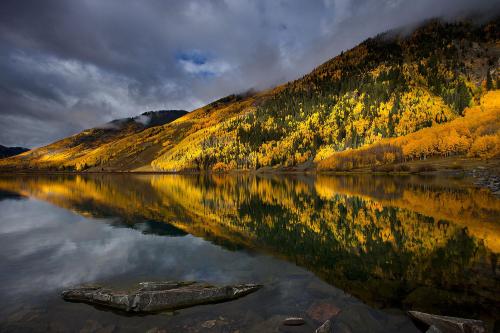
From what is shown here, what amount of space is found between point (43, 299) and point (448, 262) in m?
23.5

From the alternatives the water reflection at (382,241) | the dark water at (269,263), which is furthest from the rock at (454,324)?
the water reflection at (382,241)

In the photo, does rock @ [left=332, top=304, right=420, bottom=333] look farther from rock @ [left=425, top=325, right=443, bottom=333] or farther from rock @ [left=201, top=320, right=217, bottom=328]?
rock @ [left=201, top=320, right=217, bottom=328]

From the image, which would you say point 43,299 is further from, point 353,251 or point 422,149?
point 422,149

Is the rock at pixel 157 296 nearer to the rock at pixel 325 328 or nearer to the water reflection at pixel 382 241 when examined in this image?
the rock at pixel 325 328

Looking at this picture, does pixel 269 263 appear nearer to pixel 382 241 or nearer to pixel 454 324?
pixel 382 241

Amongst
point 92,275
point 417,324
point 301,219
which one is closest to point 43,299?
point 92,275

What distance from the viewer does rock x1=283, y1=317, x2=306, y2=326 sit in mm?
12259

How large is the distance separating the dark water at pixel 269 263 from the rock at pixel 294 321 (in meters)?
0.29

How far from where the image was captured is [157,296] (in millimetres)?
14039

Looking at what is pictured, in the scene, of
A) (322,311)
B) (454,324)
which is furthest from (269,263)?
(454,324)

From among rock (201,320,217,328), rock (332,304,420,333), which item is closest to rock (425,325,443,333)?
rock (332,304,420,333)

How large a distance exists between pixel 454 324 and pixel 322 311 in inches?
193

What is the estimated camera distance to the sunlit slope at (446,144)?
5822 inches

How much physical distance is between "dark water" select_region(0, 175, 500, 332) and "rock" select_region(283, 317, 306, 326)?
0.29 m
